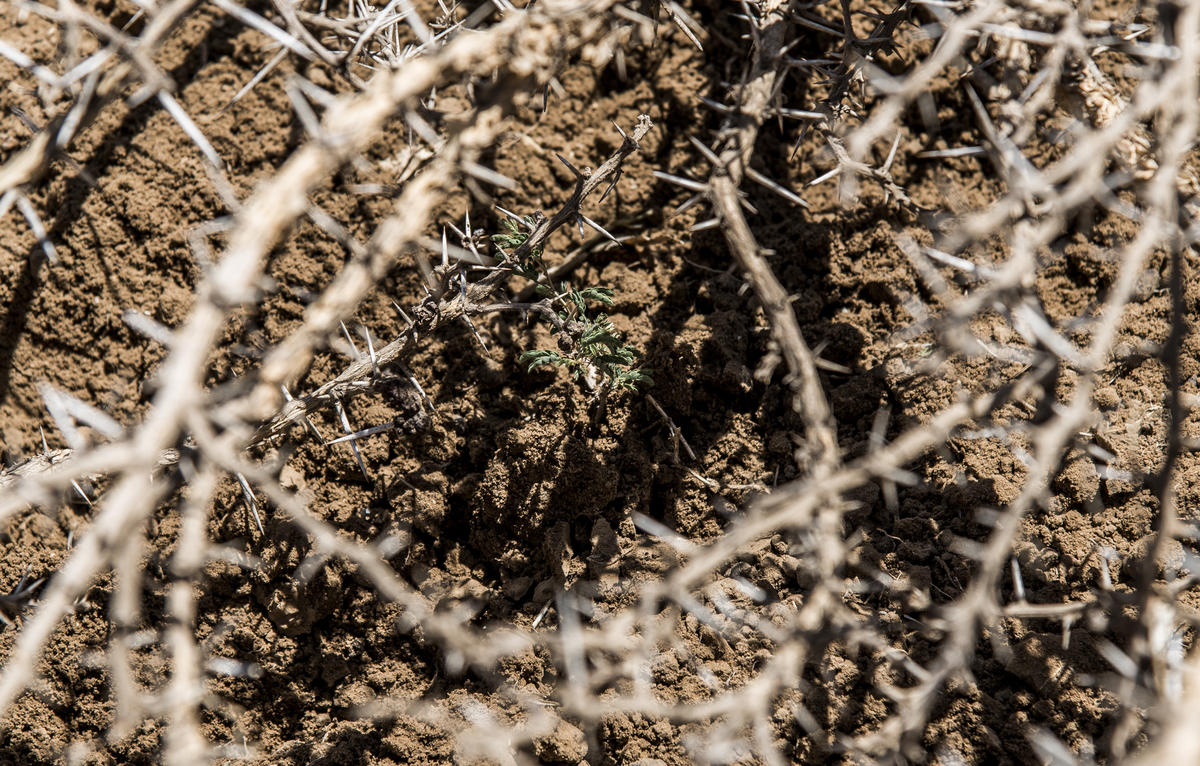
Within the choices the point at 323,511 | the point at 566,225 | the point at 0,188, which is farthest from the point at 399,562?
the point at 0,188

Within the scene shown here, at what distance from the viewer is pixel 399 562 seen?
2.04 meters

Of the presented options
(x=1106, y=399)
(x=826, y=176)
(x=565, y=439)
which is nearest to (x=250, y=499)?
(x=565, y=439)

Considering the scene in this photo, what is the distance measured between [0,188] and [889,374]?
2075 millimetres

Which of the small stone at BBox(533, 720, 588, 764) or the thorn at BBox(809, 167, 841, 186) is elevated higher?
the thorn at BBox(809, 167, 841, 186)

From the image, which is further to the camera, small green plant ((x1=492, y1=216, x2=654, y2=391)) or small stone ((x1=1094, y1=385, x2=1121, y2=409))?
small stone ((x1=1094, y1=385, x2=1121, y2=409))

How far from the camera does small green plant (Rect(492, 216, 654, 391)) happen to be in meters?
1.89

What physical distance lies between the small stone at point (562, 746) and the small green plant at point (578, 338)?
82cm

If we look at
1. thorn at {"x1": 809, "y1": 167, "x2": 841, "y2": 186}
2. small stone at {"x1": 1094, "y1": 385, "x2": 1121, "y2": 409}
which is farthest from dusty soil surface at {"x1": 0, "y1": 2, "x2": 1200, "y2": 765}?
thorn at {"x1": 809, "y1": 167, "x2": 841, "y2": 186}

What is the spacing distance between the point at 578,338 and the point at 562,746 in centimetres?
96

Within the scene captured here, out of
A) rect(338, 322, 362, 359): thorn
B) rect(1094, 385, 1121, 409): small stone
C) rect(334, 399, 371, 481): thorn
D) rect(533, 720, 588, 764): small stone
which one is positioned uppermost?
rect(338, 322, 362, 359): thorn

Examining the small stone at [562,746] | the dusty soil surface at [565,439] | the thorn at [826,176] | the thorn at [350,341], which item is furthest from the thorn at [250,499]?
the thorn at [826,176]

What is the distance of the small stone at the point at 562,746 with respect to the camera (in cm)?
180

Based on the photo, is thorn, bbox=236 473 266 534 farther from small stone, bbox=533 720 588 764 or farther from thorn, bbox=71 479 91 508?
small stone, bbox=533 720 588 764

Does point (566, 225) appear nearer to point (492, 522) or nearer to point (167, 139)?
point (492, 522)
